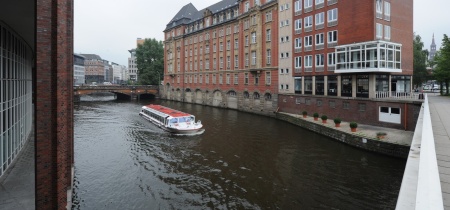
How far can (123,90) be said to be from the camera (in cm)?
7931

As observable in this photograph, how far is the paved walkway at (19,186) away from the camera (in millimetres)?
11352

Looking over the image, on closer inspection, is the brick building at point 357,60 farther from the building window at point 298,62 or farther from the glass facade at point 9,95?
the glass facade at point 9,95

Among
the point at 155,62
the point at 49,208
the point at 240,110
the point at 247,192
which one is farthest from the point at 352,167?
the point at 155,62

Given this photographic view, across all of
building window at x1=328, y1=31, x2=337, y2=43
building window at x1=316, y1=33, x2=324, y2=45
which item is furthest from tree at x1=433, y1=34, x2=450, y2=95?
building window at x1=316, y1=33, x2=324, y2=45

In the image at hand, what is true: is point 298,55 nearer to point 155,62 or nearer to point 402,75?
point 402,75

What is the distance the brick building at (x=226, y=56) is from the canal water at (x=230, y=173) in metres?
18.6

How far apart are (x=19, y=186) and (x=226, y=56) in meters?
46.8

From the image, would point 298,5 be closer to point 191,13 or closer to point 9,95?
point 9,95

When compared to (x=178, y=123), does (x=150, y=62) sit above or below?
above

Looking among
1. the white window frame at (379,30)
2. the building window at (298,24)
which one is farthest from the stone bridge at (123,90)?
the white window frame at (379,30)

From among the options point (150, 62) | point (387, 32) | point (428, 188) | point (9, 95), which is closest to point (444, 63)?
point (387, 32)

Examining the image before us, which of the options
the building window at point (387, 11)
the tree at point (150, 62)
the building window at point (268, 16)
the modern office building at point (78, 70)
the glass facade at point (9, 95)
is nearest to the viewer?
the glass facade at point (9, 95)

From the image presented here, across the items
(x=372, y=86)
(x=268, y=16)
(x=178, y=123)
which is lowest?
(x=178, y=123)

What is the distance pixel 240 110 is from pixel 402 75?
25.9 meters
